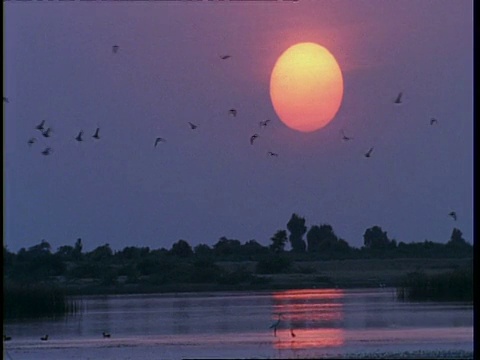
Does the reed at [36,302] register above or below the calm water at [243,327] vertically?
above

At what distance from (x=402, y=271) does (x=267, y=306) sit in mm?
3266

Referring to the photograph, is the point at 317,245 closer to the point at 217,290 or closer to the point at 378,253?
the point at 378,253

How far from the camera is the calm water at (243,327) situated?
47.2 ft

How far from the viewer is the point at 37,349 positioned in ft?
45.3

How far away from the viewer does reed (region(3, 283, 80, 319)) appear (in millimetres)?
17000

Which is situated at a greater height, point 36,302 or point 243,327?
point 36,302

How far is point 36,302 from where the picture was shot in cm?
1772

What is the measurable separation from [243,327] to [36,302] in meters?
3.33

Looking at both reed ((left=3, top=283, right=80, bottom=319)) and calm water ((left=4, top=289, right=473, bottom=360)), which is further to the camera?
reed ((left=3, top=283, right=80, bottom=319))

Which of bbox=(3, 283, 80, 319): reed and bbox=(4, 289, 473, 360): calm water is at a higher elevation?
bbox=(3, 283, 80, 319): reed

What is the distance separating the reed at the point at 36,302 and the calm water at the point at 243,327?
0.23 meters

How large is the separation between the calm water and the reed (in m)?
0.23

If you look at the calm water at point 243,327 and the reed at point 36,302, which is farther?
the reed at point 36,302

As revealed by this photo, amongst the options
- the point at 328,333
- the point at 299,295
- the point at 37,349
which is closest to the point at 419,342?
the point at 328,333
